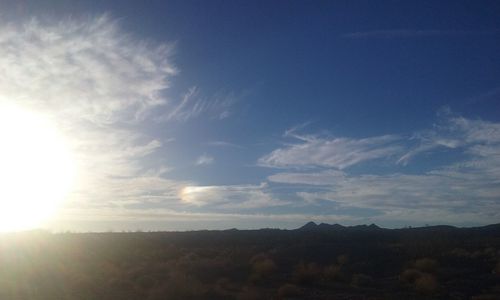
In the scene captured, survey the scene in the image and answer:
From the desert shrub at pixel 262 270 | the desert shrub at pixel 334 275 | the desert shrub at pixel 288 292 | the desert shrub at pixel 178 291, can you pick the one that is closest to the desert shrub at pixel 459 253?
the desert shrub at pixel 334 275

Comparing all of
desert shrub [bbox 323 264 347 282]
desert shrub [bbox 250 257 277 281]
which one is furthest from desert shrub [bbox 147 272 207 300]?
desert shrub [bbox 323 264 347 282]

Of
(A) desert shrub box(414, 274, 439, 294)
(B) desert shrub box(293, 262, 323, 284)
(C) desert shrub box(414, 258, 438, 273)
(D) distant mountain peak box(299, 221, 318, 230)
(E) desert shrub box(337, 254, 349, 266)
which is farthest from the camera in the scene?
(D) distant mountain peak box(299, 221, 318, 230)

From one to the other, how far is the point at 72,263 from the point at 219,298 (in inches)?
1047

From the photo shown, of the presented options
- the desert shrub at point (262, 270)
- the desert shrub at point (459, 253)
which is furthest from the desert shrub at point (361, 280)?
the desert shrub at point (459, 253)

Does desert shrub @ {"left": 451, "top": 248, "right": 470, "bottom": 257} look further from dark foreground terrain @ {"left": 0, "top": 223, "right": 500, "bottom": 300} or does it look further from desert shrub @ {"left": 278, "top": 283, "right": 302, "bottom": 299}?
desert shrub @ {"left": 278, "top": 283, "right": 302, "bottom": 299}

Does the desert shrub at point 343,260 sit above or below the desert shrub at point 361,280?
above

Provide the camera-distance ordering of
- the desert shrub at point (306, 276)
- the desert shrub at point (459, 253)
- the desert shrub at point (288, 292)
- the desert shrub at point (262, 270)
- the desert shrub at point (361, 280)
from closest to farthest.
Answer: the desert shrub at point (288, 292), the desert shrub at point (361, 280), the desert shrub at point (306, 276), the desert shrub at point (262, 270), the desert shrub at point (459, 253)

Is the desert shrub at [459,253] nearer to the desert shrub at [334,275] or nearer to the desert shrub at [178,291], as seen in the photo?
the desert shrub at [334,275]

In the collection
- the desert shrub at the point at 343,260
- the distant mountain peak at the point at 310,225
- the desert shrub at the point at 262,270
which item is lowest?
the desert shrub at the point at 262,270

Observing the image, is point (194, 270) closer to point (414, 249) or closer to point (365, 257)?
point (365, 257)

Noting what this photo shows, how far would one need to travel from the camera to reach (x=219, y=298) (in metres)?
36.9

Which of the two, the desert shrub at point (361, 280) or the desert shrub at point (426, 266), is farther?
the desert shrub at point (426, 266)

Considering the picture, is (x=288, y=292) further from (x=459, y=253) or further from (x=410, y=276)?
(x=459, y=253)

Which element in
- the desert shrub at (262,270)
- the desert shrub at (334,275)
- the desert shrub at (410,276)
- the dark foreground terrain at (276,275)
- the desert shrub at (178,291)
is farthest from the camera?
the desert shrub at (262,270)
